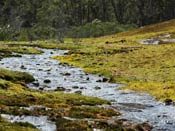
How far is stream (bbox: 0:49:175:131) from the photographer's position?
29487 millimetres

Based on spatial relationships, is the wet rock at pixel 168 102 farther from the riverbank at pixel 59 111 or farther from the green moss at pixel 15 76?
the green moss at pixel 15 76

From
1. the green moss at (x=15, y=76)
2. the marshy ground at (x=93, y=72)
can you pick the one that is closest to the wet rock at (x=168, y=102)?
the marshy ground at (x=93, y=72)

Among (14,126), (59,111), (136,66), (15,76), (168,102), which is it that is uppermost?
(14,126)

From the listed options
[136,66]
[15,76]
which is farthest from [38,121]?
[136,66]

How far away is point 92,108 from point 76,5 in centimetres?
14346

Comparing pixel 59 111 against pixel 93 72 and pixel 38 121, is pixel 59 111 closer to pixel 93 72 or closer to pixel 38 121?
pixel 38 121

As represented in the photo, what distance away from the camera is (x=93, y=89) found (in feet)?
138

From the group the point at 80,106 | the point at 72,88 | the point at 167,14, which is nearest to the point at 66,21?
the point at 167,14

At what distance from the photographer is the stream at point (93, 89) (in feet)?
96.7

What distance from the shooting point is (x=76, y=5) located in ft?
563

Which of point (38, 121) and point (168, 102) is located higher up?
point (38, 121)

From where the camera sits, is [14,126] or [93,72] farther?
[93,72]

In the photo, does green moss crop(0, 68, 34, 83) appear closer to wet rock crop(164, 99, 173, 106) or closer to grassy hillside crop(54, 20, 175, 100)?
grassy hillside crop(54, 20, 175, 100)

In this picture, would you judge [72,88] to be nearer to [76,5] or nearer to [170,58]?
[170,58]
